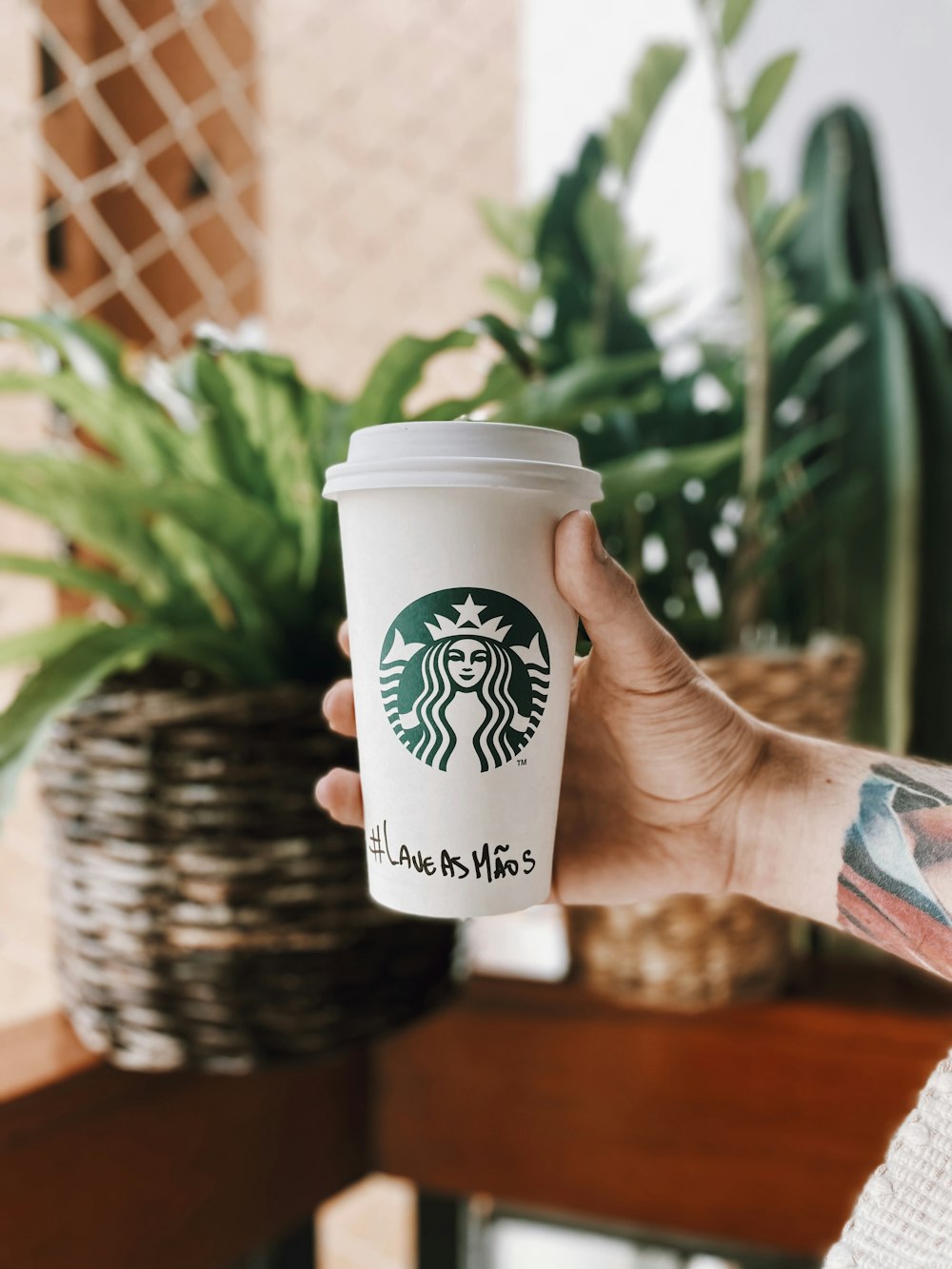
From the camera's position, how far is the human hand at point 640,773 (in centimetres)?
41

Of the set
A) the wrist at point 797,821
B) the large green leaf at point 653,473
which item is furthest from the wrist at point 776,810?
the large green leaf at point 653,473

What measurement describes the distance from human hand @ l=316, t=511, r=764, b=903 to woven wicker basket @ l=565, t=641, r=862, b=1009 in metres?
0.30

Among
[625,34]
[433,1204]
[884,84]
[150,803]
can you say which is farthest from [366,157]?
[433,1204]

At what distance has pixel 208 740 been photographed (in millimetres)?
609

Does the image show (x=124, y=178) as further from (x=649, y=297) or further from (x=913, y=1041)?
(x=913, y=1041)

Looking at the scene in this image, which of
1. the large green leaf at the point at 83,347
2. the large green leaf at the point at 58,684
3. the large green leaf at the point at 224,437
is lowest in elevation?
the large green leaf at the point at 58,684

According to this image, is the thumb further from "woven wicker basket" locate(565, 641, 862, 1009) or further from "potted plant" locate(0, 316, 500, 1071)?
"woven wicker basket" locate(565, 641, 862, 1009)

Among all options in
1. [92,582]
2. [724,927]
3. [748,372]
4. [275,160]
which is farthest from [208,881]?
[275,160]

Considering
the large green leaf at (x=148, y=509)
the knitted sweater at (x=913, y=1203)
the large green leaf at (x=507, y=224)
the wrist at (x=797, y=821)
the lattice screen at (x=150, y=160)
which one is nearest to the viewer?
the knitted sweater at (x=913, y=1203)

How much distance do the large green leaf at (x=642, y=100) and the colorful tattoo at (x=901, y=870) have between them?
0.57m

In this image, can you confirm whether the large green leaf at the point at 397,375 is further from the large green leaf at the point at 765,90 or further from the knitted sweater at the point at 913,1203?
the knitted sweater at the point at 913,1203

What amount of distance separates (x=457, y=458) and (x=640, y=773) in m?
0.21

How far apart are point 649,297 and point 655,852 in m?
1.04

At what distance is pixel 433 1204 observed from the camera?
1.01 metres
